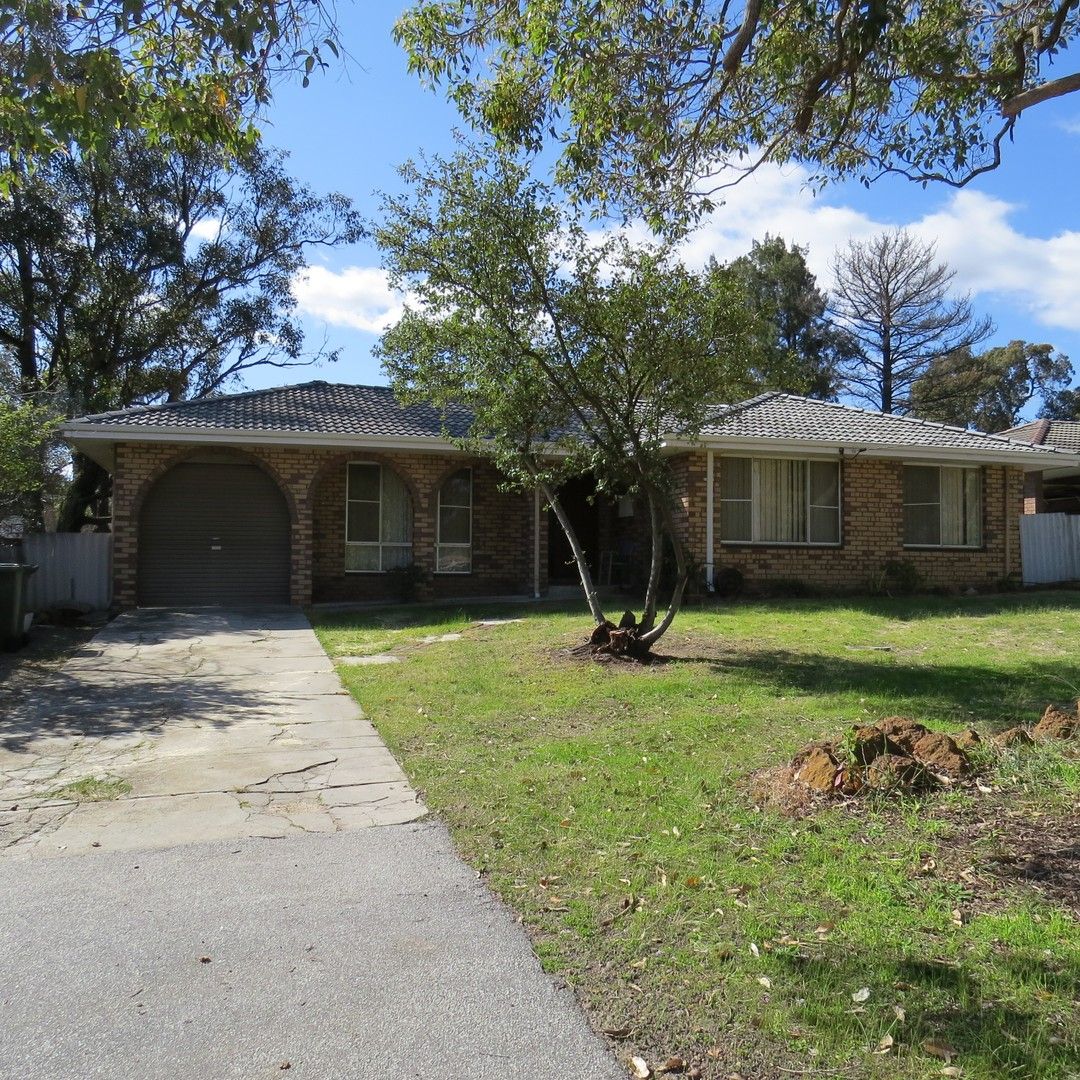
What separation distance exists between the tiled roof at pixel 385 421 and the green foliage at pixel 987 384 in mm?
21671

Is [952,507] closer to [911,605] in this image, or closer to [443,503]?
[911,605]

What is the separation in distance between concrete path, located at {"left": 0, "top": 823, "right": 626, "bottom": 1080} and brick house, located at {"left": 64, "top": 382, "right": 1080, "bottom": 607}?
35.8 ft

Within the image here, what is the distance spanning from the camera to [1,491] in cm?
1512

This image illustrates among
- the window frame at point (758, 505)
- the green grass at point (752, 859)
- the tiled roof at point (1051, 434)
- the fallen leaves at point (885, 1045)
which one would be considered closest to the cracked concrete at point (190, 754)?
the green grass at point (752, 859)

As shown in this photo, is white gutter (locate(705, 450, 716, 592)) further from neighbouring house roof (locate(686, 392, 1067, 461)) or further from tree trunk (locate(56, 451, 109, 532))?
tree trunk (locate(56, 451, 109, 532))

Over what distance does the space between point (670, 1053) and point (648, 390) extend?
7225mm

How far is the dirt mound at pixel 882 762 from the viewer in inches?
200

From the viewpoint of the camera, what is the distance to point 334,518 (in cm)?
1673

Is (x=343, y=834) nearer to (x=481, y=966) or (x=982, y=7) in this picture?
(x=481, y=966)

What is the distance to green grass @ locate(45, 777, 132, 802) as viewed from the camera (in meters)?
5.68

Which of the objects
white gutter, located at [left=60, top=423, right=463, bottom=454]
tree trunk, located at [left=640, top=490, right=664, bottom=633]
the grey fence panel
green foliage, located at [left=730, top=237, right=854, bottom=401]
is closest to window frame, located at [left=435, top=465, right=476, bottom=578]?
white gutter, located at [left=60, top=423, right=463, bottom=454]

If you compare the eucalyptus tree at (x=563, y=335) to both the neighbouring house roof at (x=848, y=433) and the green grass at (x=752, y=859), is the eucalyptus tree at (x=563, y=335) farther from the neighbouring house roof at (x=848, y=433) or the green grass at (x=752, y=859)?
the neighbouring house roof at (x=848, y=433)

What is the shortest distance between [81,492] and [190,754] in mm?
19896

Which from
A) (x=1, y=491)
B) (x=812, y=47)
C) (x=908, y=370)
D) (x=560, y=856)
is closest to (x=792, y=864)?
(x=560, y=856)
